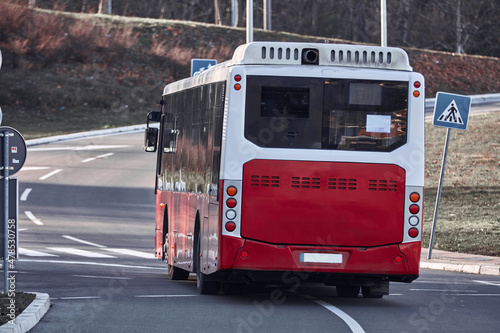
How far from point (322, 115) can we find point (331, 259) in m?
1.73

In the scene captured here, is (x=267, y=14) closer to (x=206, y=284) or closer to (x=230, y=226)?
(x=206, y=284)

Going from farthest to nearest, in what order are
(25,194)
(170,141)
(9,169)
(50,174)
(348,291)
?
(50,174) < (25,194) < (170,141) < (348,291) < (9,169)

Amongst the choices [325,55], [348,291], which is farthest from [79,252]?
[325,55]

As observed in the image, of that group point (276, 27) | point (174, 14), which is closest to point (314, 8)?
point (276, 27)

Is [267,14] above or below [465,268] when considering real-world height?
above

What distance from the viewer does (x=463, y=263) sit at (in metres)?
19.4

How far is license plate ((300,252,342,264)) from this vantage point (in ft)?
41.6

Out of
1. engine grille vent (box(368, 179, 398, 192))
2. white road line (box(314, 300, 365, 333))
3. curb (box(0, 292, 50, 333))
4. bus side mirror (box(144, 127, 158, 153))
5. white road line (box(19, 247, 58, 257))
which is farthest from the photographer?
white road line (box(19, 247, 58, 257))

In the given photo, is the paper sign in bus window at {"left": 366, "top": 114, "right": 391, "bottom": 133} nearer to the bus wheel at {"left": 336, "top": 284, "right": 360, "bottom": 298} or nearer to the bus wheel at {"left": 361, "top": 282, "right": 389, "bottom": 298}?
the bus wheel at {"left": 361, "top": 282, "right": 389, "bottom": 298}

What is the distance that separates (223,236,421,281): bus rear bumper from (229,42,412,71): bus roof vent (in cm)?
222

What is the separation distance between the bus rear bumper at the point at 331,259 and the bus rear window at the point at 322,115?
3.95 ft

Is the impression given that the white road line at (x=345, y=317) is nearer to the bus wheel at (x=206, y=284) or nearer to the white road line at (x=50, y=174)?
the bus wheel at (x=206, y=284)

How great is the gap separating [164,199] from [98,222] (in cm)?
1064

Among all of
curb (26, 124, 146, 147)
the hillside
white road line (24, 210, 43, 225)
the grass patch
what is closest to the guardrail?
the hillside
